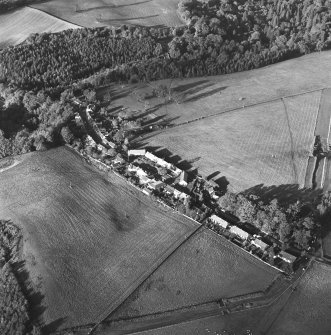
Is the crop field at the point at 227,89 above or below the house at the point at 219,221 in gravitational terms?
above

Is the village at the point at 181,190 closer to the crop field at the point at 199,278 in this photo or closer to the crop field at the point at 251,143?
the crop field at the point at 199,278

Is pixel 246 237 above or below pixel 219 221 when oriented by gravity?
below

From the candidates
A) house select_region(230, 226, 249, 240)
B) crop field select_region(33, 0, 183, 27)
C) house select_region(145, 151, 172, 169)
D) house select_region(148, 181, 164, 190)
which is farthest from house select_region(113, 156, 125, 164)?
crop field select_region(33, 0, 183, 27)

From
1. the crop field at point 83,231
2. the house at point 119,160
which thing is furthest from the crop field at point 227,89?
the crop field at point 83,231

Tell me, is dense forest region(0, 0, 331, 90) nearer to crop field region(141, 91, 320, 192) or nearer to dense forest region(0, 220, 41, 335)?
crop field region(141, 91, 320, 192)

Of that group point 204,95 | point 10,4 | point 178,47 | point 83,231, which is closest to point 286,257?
point 83,231

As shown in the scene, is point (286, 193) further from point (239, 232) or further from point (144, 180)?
point (144, 180)
